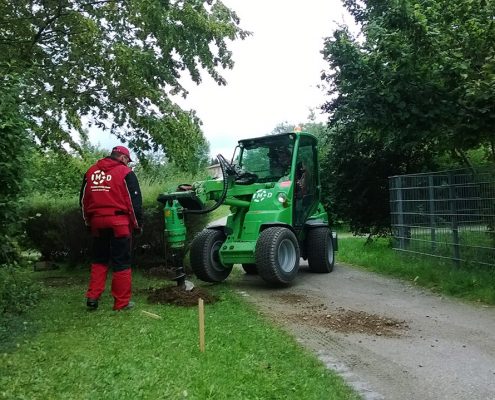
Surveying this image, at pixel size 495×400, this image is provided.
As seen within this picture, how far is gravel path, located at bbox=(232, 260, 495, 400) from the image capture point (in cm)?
455

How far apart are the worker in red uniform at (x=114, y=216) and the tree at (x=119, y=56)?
8.83 ft

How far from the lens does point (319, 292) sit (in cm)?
862

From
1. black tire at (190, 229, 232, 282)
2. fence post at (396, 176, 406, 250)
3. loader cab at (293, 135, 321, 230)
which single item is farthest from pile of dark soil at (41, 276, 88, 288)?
fence post at (396, 176, 406, 250)

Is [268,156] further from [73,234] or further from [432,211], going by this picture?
[73,234]

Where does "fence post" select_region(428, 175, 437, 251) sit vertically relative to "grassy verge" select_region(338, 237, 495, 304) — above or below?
above

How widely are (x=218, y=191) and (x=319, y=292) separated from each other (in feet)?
7.67

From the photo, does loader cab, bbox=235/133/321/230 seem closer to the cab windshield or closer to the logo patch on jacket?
the cab windshield

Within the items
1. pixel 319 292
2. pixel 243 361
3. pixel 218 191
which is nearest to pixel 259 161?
pixel 218 191

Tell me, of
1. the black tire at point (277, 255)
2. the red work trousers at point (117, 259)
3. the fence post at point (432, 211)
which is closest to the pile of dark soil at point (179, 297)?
the red work trousers at point (117, 259)

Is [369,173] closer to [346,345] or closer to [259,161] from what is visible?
[259,161]

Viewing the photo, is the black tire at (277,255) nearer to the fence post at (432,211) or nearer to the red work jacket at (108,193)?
the red work jacket at (108,193)

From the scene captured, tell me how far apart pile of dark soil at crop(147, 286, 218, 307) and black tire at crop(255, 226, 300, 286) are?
1.00 m

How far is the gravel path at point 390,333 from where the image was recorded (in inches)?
179

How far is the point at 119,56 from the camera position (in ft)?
29.7
